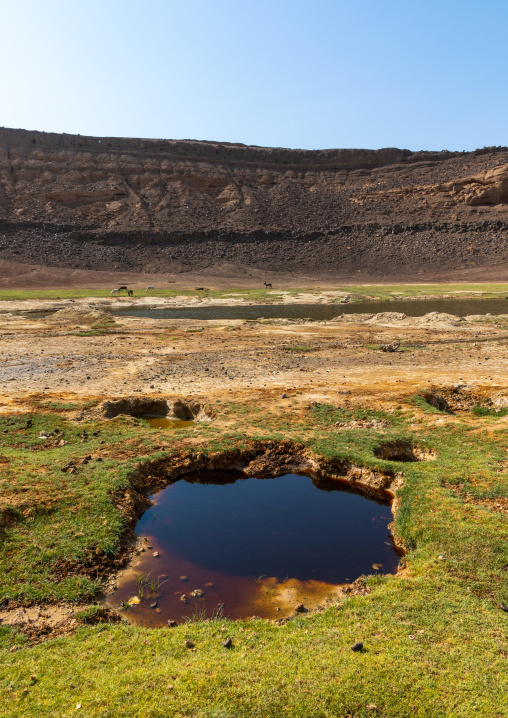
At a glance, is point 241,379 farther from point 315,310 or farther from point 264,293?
point 264,293

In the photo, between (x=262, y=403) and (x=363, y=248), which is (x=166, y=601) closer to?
(x=262, y=403)

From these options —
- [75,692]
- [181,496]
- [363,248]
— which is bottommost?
[181,496]

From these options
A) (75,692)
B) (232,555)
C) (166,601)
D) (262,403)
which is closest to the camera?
(75,692)

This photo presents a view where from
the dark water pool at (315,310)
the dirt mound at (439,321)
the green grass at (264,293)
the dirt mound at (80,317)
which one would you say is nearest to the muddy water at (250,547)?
the dirt mound at (439,321)

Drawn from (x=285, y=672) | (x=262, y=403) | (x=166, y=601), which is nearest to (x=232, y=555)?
(x=166, y=601)

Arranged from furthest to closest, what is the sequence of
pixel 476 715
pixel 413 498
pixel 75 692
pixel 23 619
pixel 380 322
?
1. pixel 380 322
2. pixel 413 498
3. pixel 23 619
4. pixel 75 692
5. pixel 476 715

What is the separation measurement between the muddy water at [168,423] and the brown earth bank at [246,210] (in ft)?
201

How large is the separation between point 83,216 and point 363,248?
166ft

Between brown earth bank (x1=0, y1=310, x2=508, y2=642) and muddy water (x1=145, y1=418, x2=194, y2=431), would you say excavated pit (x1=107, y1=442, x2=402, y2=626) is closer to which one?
brown earth bank (x1=0, y1=310, x2=508, y2=642)

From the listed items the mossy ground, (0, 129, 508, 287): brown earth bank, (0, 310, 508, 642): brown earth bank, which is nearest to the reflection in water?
(0, 310, 508, 642): brown earth bank

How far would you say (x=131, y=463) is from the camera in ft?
32.0

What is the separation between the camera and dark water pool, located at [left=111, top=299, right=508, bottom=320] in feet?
134

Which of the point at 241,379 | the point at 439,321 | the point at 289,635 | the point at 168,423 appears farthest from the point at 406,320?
the point at 289,635

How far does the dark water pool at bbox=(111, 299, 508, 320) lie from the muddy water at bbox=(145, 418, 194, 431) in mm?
26593
